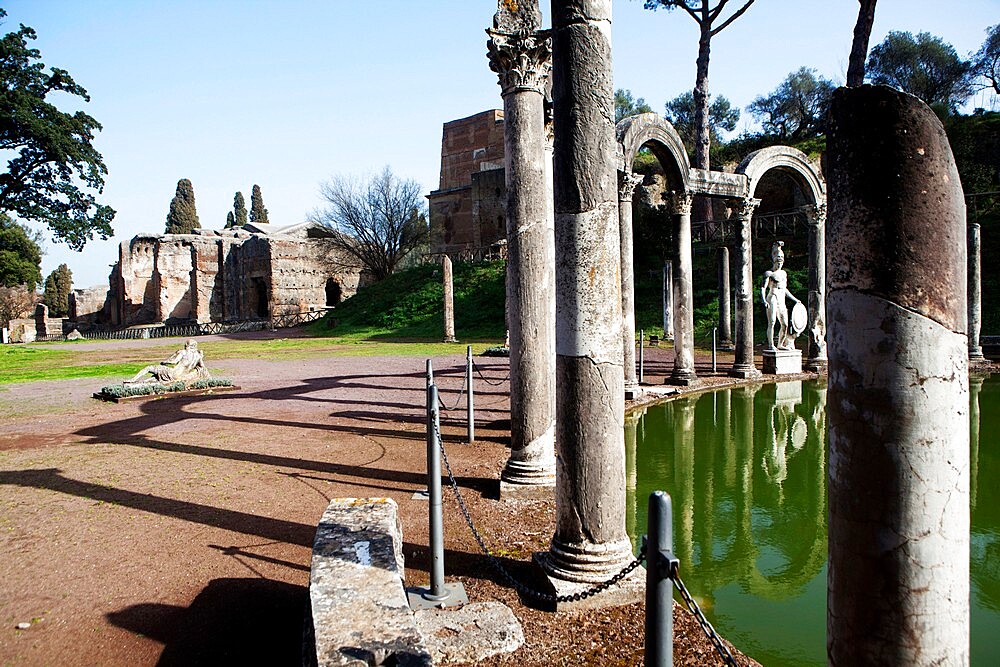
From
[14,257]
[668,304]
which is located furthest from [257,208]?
[668,304]

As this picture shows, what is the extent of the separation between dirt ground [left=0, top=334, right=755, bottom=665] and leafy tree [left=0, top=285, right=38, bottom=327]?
121 ft

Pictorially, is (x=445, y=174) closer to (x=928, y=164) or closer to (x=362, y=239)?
(x=362, y=239)

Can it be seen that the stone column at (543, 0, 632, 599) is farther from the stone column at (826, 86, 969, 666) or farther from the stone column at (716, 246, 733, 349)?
the stone column at (716, 246, 733, 349)

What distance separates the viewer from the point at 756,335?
21688mm

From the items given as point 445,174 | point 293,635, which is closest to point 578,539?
point 293,635

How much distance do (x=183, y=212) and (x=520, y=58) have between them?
189ft

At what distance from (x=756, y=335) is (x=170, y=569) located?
66.3ft

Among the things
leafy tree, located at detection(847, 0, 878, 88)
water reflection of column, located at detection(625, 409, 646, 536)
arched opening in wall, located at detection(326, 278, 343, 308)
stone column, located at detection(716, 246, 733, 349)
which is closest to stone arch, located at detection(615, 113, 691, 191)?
water reflection of column, located at detection(625, 409, 646, 536)

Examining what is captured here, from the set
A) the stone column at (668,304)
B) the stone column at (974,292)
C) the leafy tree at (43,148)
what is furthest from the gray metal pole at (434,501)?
the leafy tree at (43,148)

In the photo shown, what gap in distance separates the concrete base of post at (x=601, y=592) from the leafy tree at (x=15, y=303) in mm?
46101

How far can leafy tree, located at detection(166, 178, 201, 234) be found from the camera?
55906 millimetres

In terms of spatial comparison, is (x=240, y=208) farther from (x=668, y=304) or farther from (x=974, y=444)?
(x=974, y=444)

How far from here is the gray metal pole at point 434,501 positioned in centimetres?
392

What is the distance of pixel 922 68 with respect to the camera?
40062mm
